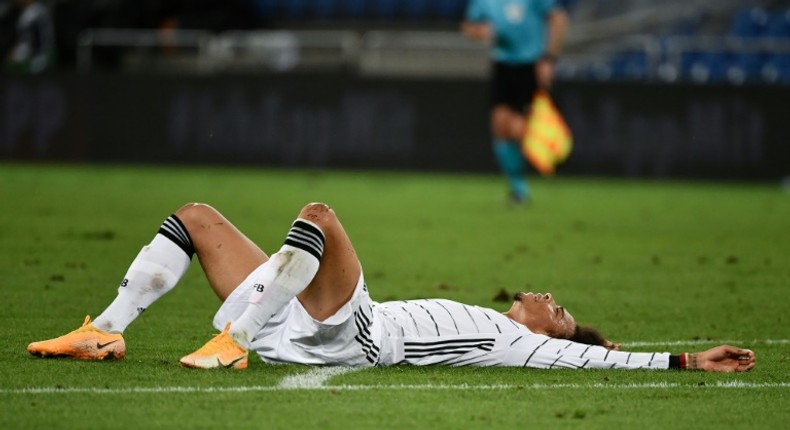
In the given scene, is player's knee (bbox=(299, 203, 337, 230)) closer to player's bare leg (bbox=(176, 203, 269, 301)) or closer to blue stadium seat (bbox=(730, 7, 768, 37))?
player's bare leg (bbox=(176, 203, 269, 301))

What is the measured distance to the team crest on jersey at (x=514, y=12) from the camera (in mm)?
18016

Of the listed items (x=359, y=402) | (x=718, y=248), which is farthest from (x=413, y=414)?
(x=718, y=248)

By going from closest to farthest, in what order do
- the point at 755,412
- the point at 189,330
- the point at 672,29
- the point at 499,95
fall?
the point at 755,412, the point at 189,330, the point at 499,95, the point at 672,29

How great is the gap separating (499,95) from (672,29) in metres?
9.18

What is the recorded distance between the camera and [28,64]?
25.1 meters

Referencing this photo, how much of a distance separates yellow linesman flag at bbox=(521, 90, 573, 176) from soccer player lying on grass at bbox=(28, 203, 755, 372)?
1538 centimetres

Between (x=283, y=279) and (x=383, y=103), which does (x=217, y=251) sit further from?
(x=383, y=103)

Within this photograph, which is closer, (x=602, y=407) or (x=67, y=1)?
(x=602, y=407)

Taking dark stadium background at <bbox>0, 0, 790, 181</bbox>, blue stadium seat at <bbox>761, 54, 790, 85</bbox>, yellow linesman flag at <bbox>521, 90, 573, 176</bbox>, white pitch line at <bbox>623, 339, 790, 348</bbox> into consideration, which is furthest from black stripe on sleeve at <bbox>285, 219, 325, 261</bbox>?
blue stadium seat at <bbox>761, 54, 790, 85</bbox>

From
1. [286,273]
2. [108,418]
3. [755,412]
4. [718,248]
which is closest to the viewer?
[108,418]

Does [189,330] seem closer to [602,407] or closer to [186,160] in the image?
[602,407]

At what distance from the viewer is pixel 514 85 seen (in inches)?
709

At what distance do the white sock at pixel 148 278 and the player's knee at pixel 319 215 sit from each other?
2.32 feet

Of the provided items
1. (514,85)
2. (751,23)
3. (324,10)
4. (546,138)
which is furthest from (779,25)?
(324,10)
